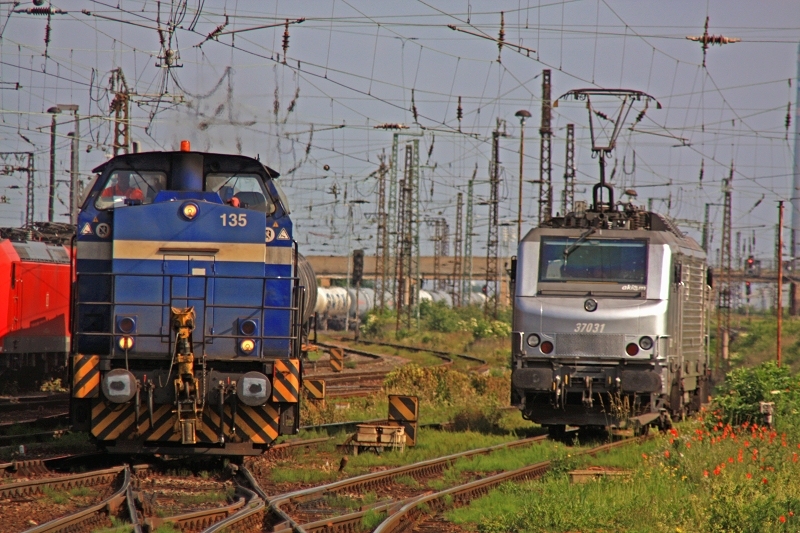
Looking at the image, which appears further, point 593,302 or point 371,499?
point 593,302

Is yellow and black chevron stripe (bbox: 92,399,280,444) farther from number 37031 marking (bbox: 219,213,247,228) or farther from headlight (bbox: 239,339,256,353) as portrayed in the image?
number 37031 marking (bbox: 219,213,247,228)

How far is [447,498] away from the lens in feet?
32.7

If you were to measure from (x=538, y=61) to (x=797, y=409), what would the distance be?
10.3m

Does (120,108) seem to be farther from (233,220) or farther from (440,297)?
(440,297)

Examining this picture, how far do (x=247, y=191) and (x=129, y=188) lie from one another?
56.8 inches

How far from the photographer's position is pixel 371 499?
32.3 feet

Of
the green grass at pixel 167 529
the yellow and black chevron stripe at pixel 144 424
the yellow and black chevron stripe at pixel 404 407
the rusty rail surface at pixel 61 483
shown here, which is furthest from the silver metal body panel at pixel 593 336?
the green grass at pixel 167 529

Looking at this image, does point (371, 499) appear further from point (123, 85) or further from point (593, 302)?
point (123, 85)

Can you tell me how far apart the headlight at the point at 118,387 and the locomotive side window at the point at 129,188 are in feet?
7.14

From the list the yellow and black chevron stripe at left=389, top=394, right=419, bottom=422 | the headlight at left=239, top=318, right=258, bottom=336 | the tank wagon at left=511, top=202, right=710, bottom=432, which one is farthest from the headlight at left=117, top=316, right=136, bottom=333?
the tank wagon at left=511, top=202, right=710, bottom=432

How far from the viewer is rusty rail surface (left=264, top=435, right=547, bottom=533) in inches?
323

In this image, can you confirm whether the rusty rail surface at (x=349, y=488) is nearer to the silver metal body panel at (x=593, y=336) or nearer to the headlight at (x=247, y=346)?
the silver metal body panel at (x=593, y=336)

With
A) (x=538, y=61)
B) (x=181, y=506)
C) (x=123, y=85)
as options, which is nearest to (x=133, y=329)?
(x=181, y=506)

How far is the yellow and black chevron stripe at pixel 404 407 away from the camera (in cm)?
1397
